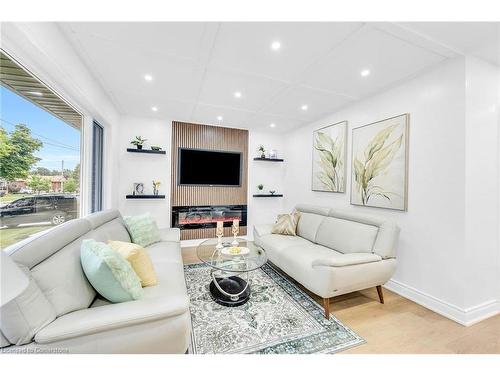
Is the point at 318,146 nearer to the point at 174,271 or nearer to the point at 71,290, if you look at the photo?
the point at 174,271

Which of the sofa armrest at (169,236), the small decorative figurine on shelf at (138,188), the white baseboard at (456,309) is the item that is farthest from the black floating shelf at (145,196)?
the white baseboard at (456,309)

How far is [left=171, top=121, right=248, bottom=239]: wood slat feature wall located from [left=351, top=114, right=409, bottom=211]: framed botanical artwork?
2.31 meters

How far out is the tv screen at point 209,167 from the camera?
4082 millimetres

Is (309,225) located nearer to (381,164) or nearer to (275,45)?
(381,164)

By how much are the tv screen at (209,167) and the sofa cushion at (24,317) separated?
3.13 metres

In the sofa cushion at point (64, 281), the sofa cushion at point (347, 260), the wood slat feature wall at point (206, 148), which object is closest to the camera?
the sofa cushion at point (64, 281)

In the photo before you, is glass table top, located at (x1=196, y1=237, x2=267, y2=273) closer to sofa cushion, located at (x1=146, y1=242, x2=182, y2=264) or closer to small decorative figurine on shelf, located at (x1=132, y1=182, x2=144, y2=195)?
sofa cushion, located at (x1=146, y1=242, x2=182, y2=264)

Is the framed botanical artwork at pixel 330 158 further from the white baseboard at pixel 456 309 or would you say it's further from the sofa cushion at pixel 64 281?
the sofa cushion at pixel 64 281

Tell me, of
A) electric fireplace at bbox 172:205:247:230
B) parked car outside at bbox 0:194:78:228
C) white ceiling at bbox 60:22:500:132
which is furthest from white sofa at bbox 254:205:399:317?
parked car outside at bbox 0:194:78:228

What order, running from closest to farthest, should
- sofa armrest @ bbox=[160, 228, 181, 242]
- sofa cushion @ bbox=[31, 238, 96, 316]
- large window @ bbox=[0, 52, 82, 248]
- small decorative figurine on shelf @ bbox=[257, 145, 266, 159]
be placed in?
1. sofa cushion @ bbox=[31, 238, 96, 316]
2. large window @ bbox=[0, 52, 82, 248]
3. sofa armrest @ bbox=[160, 228, 181, 242]
4. small decorative figurine on shelf @ bbox=[257, 145, 266, 159]

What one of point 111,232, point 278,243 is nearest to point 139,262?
point 111,232

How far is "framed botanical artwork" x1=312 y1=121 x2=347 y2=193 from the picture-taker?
10.6 feet

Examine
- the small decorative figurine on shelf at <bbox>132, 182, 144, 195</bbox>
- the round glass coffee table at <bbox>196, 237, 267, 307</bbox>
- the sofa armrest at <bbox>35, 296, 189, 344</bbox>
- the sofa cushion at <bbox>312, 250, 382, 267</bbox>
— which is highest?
the small decorative figurine on shelf at <bbox>132, 182, 144, 195</bbox>
